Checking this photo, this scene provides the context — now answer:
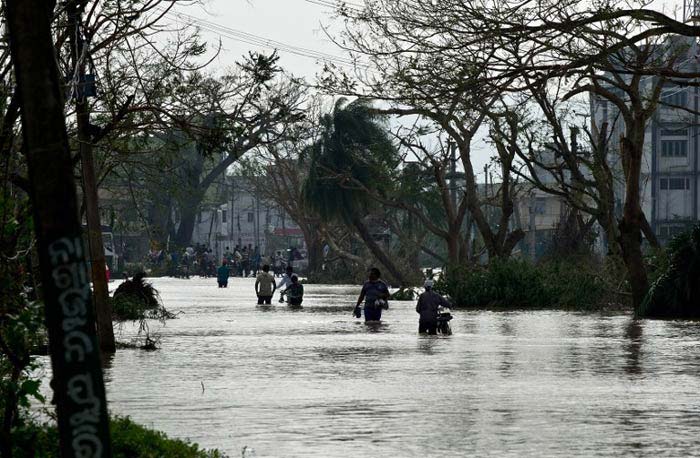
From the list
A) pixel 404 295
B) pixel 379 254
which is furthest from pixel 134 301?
pixel 379 254

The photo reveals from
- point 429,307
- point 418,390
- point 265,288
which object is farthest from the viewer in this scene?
point 265,288

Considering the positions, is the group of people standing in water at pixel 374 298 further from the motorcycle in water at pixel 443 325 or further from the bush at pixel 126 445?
the bush at pixel 126 445

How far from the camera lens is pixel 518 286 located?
159 feet

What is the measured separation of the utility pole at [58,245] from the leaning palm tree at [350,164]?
57125 mm

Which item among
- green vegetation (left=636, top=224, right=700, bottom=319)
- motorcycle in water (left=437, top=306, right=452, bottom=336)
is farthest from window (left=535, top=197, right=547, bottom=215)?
motorcycle in water (left=437, top=306, right=452, bottom=336)

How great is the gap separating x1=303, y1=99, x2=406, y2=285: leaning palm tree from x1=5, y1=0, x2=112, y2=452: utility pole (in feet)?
187

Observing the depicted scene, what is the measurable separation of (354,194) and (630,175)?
103 ft

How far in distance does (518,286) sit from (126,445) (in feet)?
126

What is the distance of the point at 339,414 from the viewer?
15.2 meters

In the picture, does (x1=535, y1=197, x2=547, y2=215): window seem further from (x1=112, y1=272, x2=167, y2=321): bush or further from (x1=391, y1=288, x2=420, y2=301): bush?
(x1=112, y1=272, x2=167, y2=321): bush

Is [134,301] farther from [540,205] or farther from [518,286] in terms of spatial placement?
[540,205]

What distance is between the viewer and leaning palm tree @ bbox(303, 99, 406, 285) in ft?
218

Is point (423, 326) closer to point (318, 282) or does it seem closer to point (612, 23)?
point (612, 23)

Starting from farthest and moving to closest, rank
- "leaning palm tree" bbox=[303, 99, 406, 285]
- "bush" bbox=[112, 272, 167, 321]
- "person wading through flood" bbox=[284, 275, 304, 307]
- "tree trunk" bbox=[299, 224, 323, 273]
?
"tree trunk" bbox=[299, 224, 323, 273]
"leaning palm tree" bbox=[303, 99, 406, 285]
"person wading through flood" bbox=[284, 275, 304, 307]
"bush" bbox=[112, 272, 167, 321]
